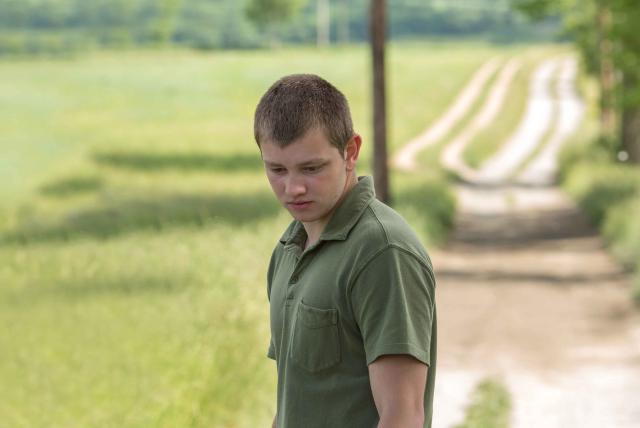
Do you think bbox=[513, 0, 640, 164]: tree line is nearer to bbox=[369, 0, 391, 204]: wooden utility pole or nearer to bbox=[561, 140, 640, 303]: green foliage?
bbox=[561, 140, 640, 303]: green foliage

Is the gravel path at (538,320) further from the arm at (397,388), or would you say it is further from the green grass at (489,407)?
the arm at (397,388)

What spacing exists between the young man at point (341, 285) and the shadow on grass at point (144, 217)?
13.8 meters

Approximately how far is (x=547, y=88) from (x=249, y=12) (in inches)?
2714

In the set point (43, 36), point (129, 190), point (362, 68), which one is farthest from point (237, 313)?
point (43, 36)

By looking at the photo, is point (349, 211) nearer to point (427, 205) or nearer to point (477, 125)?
point (427, 205)

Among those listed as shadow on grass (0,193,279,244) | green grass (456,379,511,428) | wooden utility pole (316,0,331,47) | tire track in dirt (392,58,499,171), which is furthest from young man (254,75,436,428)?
wooden utility pole (316,0,331,47)

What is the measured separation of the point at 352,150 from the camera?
8.57ft

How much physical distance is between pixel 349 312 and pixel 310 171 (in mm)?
304

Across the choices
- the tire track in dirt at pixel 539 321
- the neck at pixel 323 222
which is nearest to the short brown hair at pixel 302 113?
the neck at pixel 323 222

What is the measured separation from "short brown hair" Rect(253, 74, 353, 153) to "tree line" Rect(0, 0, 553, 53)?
141m

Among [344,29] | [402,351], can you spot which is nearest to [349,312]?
[402,351]

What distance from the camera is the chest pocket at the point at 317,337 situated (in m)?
2.57

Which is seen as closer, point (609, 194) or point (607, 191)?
point (609, 194)

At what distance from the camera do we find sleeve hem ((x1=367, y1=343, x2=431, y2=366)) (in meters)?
2.44
